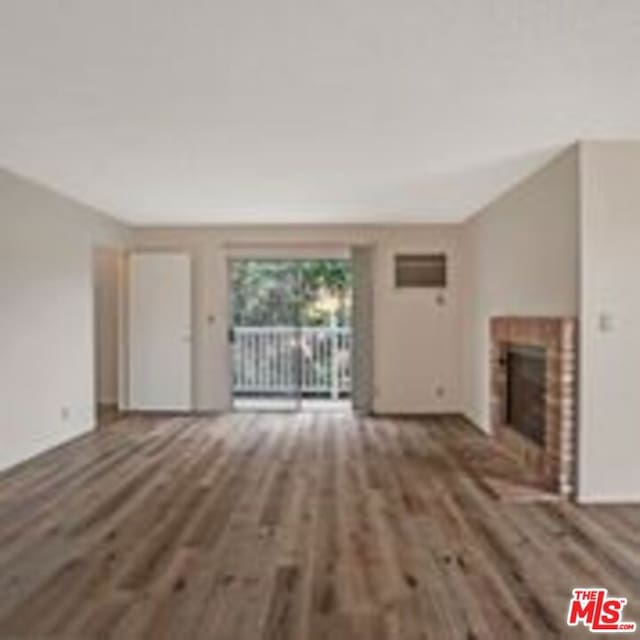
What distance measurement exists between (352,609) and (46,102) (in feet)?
9.51

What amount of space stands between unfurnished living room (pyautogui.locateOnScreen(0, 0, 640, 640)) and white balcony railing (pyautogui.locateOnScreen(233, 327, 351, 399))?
95 centimetres

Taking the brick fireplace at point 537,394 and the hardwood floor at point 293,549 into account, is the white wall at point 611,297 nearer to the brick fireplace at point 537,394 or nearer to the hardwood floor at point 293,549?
the brick fireplace at point 537,394

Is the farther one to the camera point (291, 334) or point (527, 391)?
point (291, 334)

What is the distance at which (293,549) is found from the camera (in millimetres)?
3736

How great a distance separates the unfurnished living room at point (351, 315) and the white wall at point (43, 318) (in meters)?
0.03

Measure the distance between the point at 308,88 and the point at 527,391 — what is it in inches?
132

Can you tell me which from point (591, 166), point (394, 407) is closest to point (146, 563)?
point (591, 166)

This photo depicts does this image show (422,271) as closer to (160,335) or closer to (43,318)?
(160,335)

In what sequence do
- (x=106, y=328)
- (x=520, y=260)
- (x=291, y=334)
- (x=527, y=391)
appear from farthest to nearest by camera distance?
1. (x=291, y=334)
2. (x=106, y=328)
3. (x=520, y=260)
4. (x=527, y=391)

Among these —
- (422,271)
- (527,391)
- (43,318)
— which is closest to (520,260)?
(527,391)

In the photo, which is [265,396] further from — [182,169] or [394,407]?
[182,169]

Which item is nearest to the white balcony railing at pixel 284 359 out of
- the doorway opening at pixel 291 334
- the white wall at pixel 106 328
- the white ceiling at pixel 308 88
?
the doorway opening at pixel 291 334

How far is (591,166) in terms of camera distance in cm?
461

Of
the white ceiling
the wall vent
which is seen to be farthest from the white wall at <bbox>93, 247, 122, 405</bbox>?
the wall vent
